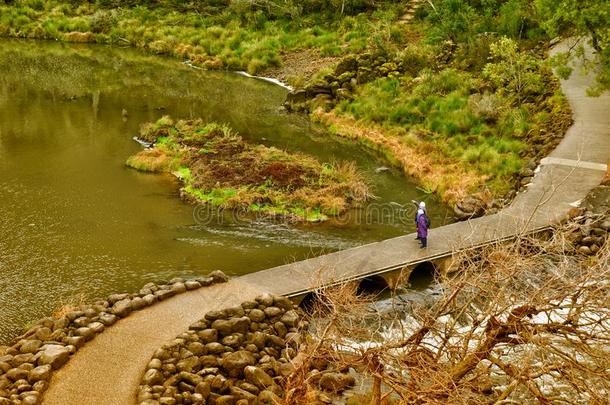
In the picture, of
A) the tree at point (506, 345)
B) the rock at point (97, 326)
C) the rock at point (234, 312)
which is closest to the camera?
the tree at point (506, 345)

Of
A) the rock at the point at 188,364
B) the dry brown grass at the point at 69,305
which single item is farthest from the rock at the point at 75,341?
the rock at the point at 188,364

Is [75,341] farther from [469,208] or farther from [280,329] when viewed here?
[469,208]

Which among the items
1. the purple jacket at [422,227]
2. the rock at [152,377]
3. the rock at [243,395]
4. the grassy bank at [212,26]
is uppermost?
the grassy bank at [212,26]

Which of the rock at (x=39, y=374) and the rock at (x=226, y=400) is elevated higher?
Answer: the rock at (x=39, y=374)

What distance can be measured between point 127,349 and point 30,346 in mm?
1818

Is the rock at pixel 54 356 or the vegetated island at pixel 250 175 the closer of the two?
the rock at pixel 54 356

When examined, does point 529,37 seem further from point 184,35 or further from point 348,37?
point 184,35

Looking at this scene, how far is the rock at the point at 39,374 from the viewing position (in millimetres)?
11398

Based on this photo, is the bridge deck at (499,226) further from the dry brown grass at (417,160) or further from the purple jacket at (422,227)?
the dry brown grass at (417,160)

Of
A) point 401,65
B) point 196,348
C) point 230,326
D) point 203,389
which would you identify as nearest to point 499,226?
point 230,326

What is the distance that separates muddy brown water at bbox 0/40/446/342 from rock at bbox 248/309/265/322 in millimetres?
3892

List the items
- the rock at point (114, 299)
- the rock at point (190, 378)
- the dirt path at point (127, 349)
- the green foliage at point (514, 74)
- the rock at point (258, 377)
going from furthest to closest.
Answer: the green foliage at point (514, 74) < the rock at point (114, 299) < the rock at point (258, 377) < the rock at point (190, 378) < the dirt path at point (127, 349)

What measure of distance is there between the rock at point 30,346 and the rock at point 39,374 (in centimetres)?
104

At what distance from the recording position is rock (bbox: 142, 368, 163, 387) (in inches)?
454
